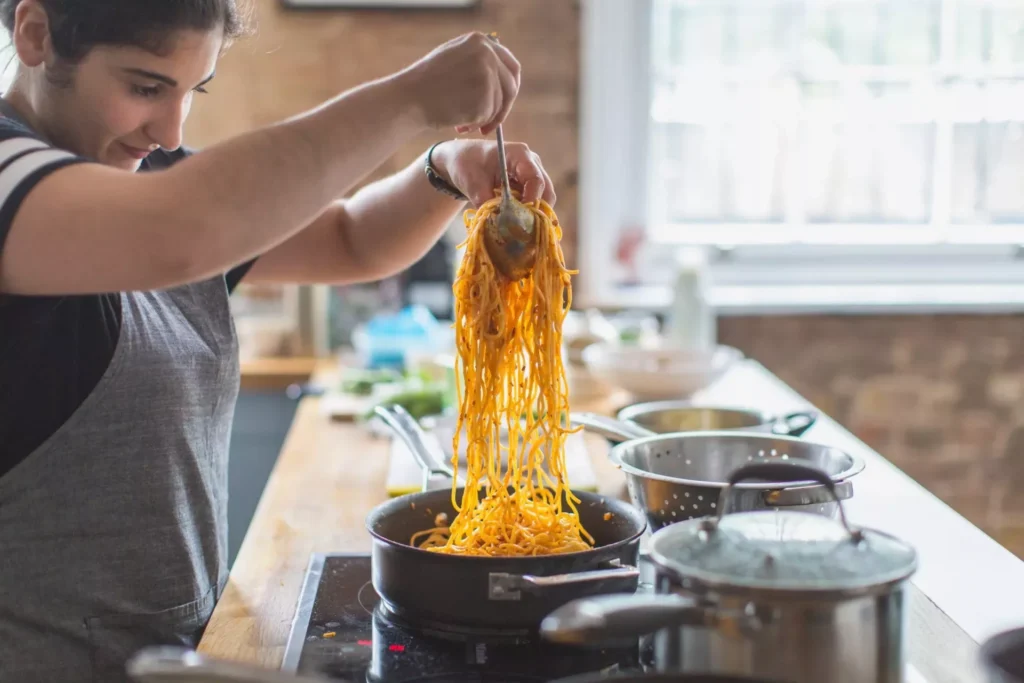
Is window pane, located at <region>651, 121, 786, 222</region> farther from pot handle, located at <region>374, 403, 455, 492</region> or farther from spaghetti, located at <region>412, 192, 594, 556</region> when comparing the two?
spaghetti, located at <region>412, 192, 594, 556</region>

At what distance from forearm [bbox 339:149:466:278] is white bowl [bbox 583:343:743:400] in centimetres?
84

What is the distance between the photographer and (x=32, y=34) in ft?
4.04

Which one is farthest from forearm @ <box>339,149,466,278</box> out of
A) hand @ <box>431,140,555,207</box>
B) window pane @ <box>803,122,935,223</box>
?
window pane @ <box>803,122,935,223</box>

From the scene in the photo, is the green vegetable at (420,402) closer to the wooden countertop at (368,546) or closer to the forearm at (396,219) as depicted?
the wooden countertop at (368,546)

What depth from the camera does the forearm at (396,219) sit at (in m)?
1.63

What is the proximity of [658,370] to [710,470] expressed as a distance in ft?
3.34

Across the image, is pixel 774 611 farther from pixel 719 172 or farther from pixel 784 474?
pixel 719 172

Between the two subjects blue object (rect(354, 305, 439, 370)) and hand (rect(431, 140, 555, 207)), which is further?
blue object (rect(354, 305, 439, 370))

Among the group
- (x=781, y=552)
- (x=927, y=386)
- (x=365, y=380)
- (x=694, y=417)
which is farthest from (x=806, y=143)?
(x=781, y=552)

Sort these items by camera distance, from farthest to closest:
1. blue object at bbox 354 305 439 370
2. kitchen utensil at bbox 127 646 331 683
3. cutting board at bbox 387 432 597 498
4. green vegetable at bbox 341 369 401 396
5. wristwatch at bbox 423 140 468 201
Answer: blue object at bbox 354 305 439 370, green vegetable at bbox 341 369 401 396, cutting board at bbox 387 432 597 498, wristwatch at bbox 423 140 468 201, kitchen utensil at bbox 127 646 331 683

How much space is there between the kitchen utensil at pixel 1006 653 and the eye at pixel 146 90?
100cm

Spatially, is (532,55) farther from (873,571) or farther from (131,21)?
(873,571)

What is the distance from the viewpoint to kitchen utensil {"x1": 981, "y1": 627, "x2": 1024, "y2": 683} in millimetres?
818

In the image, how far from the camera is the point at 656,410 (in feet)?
6.43
